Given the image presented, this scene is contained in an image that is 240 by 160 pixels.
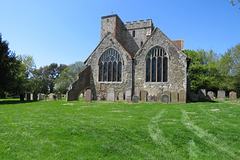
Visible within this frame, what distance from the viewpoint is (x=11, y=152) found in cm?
349

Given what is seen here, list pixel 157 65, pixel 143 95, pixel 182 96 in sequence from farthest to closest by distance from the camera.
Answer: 1. pixel 157 65
2. pixel 143 95
3. pixel 182 96

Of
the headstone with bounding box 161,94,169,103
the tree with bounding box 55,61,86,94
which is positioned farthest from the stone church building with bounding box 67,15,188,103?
the tree with bounding box 55,61,86,94

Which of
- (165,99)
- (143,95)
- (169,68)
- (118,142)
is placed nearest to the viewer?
(118,142)

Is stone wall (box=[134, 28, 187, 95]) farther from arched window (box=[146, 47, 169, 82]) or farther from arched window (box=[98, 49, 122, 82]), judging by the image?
arched window (box=[98, 49, 122, 82])

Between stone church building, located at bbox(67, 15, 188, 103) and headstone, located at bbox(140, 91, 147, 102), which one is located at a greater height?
stone church building, located at bbox(67, 15, 188, 103)

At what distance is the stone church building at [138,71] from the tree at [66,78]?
58.6 ft

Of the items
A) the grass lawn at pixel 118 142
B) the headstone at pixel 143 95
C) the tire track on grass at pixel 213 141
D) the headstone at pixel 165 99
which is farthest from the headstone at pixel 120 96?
the tire track on grass at pixel 213 141

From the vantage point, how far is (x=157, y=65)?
59.2ft

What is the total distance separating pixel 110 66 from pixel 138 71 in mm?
3741

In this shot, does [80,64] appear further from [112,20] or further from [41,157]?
[41,157]

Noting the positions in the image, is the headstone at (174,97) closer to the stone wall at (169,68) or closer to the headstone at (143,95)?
the stone wall at (169,68)

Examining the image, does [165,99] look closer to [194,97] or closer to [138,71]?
[138,71]

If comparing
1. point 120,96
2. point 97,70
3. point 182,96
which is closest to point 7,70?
point 97,70

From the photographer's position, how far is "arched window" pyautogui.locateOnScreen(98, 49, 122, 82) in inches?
766
